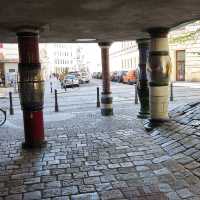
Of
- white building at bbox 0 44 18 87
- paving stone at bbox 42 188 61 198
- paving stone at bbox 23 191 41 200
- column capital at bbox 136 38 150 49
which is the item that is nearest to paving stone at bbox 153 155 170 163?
paving stone at bbox 42 188 61 198

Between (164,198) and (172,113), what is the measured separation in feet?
20.1

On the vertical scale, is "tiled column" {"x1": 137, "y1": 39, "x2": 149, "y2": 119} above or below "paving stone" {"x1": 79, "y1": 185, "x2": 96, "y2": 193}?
above

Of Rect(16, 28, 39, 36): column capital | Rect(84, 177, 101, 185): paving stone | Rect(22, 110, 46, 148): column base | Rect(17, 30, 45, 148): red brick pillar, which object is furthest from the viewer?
Rect(22, 110, 46, 148): column base

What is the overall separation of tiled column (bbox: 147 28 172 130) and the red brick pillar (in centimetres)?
330

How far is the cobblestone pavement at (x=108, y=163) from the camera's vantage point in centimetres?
524

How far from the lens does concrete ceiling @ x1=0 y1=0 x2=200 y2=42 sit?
18.8 feet

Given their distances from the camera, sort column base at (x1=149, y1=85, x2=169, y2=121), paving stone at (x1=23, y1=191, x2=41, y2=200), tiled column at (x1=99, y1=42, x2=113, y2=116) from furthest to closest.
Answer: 1. tiled column at (x1=99, y1=42, x2=113, y2=116)
2. column base at (x1=149, y1=85, x2=169, y2=121)
3. paving stone at (x1=23, y1=191, x2=41, y2=200)

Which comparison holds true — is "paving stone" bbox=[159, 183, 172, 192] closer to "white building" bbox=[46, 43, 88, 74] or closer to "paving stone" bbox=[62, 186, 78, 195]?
"paving stone" bbox=[62, 186, 78, 195]

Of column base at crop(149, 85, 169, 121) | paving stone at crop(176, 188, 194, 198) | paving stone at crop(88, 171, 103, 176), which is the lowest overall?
paving stone at crop(176, 188, 194, 198)

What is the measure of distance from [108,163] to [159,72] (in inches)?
148

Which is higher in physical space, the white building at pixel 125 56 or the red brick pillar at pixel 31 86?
the white building at pixel 125 56

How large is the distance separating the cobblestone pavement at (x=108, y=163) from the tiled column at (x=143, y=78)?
1.43 meters

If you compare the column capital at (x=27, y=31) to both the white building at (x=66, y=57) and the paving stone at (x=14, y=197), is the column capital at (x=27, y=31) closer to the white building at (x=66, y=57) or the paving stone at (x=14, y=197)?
the paving stone at (x=14, y=197)

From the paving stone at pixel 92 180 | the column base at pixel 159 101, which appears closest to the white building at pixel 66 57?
the column base at pixel 159 101
